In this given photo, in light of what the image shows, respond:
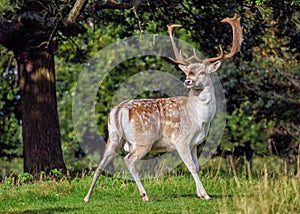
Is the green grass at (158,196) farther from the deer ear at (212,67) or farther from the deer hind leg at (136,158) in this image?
the deer ear at (212,67)

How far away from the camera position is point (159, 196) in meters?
9.73

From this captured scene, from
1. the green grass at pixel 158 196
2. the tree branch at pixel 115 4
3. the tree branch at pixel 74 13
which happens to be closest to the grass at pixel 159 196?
the green grass at pixel 158 196

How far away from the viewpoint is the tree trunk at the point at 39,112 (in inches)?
495

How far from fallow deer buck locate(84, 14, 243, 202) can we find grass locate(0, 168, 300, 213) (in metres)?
0.39

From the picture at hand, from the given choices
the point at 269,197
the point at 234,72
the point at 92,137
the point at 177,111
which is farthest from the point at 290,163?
the point at 269,197

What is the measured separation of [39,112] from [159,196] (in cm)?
375

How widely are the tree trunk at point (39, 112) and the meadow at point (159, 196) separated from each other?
3.18ft

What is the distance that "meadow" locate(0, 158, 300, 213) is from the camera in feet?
23.9

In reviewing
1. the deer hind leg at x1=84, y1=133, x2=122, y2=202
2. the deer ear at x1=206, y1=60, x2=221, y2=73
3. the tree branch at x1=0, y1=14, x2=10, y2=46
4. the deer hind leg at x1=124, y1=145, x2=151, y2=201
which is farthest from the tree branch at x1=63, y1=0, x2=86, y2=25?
the deer hind leg at x1=124, y1=145, x2=151, y2=201

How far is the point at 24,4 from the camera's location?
1194 centimetres

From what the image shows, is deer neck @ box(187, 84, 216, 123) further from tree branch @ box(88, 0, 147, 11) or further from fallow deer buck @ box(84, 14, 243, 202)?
tree branch @ box(88, 0, 147, 11)

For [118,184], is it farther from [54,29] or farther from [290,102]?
[290,102]

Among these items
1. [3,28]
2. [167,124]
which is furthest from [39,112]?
[167,124]

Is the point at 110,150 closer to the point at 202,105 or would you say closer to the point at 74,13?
the point at 202,105
